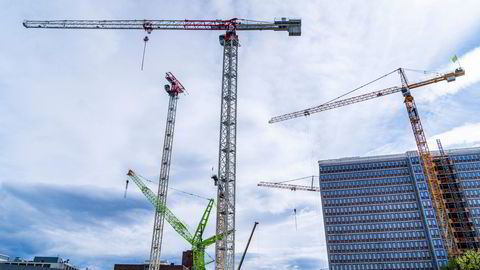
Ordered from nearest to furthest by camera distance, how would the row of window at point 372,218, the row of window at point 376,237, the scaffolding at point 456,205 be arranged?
the scaffolding at point 456,205 → the row of window at point 376,237 → the row of window at point 372,218

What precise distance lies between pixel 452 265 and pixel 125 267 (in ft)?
388

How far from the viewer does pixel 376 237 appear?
545 ft

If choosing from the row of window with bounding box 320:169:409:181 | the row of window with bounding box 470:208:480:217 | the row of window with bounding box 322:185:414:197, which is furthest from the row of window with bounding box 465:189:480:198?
the row of window with bounding box 320:169:409:181

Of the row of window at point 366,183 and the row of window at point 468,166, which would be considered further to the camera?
the row of window at point 366,183

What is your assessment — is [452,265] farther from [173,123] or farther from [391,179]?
[391,179]

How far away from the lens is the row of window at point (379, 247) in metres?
160

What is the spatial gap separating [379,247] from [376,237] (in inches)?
175

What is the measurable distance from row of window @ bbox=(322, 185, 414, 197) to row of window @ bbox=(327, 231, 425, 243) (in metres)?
19.1

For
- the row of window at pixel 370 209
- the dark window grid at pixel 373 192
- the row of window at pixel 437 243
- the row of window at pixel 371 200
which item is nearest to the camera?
the row of window at pixel 437 243

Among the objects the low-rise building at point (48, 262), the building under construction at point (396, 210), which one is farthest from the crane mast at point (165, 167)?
the building under construction at point (396, 210)

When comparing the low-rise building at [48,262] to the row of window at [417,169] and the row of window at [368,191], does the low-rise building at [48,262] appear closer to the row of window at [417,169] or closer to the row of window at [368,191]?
the row of window at [368,191]

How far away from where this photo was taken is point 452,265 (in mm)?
72000

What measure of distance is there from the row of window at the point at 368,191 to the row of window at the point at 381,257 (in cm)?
2766

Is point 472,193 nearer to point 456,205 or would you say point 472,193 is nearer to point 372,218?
point 456,205
